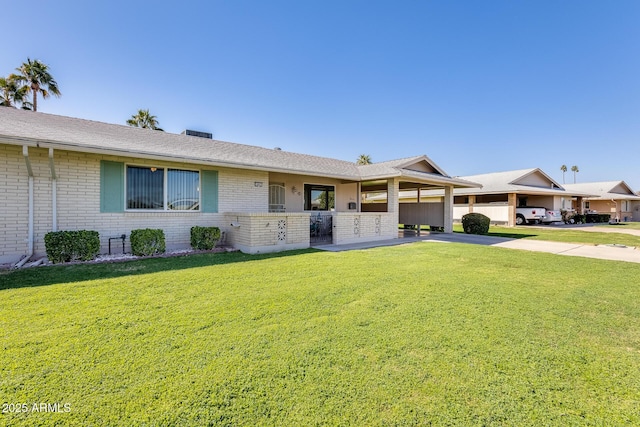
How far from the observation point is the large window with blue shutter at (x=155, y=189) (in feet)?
26.5

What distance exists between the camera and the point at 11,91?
781 inches

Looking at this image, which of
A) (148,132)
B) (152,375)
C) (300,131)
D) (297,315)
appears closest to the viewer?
(152,375)

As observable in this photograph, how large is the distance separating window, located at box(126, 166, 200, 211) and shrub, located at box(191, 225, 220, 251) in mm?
1145

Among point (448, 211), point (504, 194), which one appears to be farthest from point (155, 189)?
point (504, 194)

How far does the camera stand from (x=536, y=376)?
8.04 ft

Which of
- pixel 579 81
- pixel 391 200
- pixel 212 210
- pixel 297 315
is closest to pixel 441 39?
pixel 391 200

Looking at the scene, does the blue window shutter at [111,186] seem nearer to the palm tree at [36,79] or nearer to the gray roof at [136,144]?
the gray roof at [136,144]

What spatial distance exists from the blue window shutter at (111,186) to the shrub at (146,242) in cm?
113

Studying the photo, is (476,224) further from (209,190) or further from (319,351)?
(319,351)

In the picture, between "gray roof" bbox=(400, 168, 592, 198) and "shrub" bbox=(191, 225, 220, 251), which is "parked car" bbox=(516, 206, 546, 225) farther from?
"shrub" bbox=(191, 225, 220, 251)

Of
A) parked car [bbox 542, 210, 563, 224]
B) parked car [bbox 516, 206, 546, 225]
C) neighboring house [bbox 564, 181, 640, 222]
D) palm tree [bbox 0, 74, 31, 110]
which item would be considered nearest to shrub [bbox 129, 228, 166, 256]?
palm tree [bbox 0, 74, 31, 110]

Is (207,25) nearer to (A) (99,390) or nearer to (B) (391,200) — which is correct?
(B) (391,200)

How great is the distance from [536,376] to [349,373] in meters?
1.65

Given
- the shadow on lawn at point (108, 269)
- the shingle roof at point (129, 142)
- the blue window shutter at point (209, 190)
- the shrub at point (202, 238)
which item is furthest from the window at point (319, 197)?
the shadow on lawn at point (108, 269)
